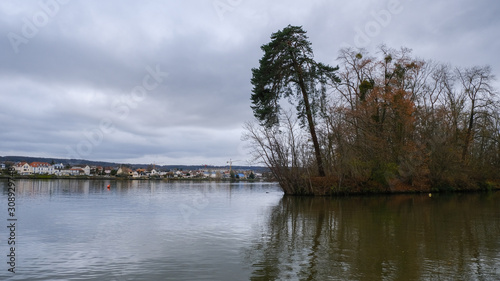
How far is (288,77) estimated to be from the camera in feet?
101

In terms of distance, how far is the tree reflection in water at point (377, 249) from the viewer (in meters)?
7.85

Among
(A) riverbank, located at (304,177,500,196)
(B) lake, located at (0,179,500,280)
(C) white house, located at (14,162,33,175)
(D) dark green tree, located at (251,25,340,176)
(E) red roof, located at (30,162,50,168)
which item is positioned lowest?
(B) lake, located at (0,179,500,280)

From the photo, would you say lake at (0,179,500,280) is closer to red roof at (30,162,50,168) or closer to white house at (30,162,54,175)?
red roof at (30,162,50,168)

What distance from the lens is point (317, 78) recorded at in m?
30.3

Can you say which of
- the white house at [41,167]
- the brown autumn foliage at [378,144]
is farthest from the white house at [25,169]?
the brown autumn foliage at [378,144]

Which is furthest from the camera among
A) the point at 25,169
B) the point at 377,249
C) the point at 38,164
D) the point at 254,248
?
the point at 38,164

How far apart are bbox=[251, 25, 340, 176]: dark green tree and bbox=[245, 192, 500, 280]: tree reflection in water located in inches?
614

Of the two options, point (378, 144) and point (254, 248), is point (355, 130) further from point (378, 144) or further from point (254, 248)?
point (254, 248)

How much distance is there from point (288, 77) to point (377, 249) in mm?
22196

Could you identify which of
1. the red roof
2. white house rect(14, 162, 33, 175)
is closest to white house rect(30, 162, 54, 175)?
the red roof

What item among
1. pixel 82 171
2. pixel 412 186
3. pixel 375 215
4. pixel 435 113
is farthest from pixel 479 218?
pixel 82 171

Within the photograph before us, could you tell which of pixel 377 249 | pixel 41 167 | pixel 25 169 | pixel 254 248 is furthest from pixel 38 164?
pixel 377 249

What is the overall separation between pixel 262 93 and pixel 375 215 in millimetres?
15563

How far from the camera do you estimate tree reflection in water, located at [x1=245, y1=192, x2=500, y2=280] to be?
785 centimetres
